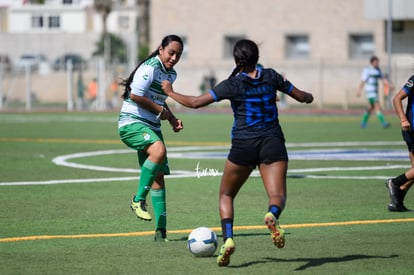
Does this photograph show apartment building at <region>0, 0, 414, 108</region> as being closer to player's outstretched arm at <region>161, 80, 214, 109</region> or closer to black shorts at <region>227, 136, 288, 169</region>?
black shorts at <region>227, 136, 288, 169</region>

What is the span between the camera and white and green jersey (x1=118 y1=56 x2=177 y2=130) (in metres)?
10.7

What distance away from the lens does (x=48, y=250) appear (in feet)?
32.4

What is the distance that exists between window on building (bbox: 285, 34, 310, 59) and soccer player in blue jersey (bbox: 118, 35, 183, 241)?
1980 inches

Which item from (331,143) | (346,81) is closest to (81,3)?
(346,81)

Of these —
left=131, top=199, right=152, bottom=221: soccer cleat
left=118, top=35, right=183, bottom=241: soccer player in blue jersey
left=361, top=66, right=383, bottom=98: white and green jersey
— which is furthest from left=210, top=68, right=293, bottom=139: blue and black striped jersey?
left=361, top=66, right=383, bottom=98: white and green jersey

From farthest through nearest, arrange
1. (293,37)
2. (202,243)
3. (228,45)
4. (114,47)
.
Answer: (114,47) < (228,45) < (293,37) < (202,243)

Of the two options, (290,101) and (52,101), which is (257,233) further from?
(52,101)

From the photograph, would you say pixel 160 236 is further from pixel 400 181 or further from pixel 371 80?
pixel 371 80

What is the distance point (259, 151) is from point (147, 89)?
6.76 ft

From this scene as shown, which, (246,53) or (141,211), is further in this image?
(141,211)

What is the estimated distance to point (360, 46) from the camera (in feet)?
196

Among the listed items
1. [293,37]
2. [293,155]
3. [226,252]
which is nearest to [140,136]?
[226,252]

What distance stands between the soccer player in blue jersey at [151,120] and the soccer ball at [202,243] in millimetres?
1124

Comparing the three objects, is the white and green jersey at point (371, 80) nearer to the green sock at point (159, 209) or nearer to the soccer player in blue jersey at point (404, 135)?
the soccer player in blue jersey at point (404, 135)
